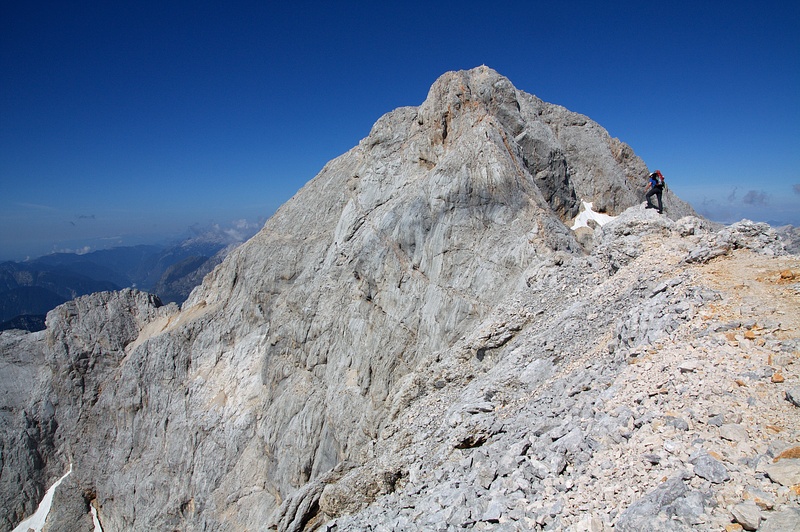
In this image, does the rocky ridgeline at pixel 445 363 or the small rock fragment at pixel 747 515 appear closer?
the small rock fragment at pixel 747 515

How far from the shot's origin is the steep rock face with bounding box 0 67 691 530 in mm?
32906

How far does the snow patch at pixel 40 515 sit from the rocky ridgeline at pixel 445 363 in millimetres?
1234

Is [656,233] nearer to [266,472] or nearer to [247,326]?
[266,472]

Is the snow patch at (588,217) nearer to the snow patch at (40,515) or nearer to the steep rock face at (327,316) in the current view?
the steep rock face at (327,316)

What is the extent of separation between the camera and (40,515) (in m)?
49.1

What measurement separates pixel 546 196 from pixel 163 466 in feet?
158

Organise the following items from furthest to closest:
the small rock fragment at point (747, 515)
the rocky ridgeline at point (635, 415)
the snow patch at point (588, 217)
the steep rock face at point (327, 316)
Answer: the snow patch at point (588, 217) < the steep rock face at point (327, 316) < the rocky ridgeline at point (635, 415) < the small rock fragment at point (747, 515)

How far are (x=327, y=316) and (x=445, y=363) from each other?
1924cm

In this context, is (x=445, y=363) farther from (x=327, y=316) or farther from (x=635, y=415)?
(x=327, y=316)

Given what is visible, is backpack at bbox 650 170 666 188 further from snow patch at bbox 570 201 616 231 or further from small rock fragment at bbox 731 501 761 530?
small rock fragment at bbox 731 501 761 530

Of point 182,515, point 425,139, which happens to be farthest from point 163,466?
point 425,139

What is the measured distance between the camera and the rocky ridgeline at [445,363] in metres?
9.05

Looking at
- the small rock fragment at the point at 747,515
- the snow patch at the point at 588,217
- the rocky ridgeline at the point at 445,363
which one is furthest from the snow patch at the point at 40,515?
the small rock fragment at the point at 747,515

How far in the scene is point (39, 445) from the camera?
167 ft
